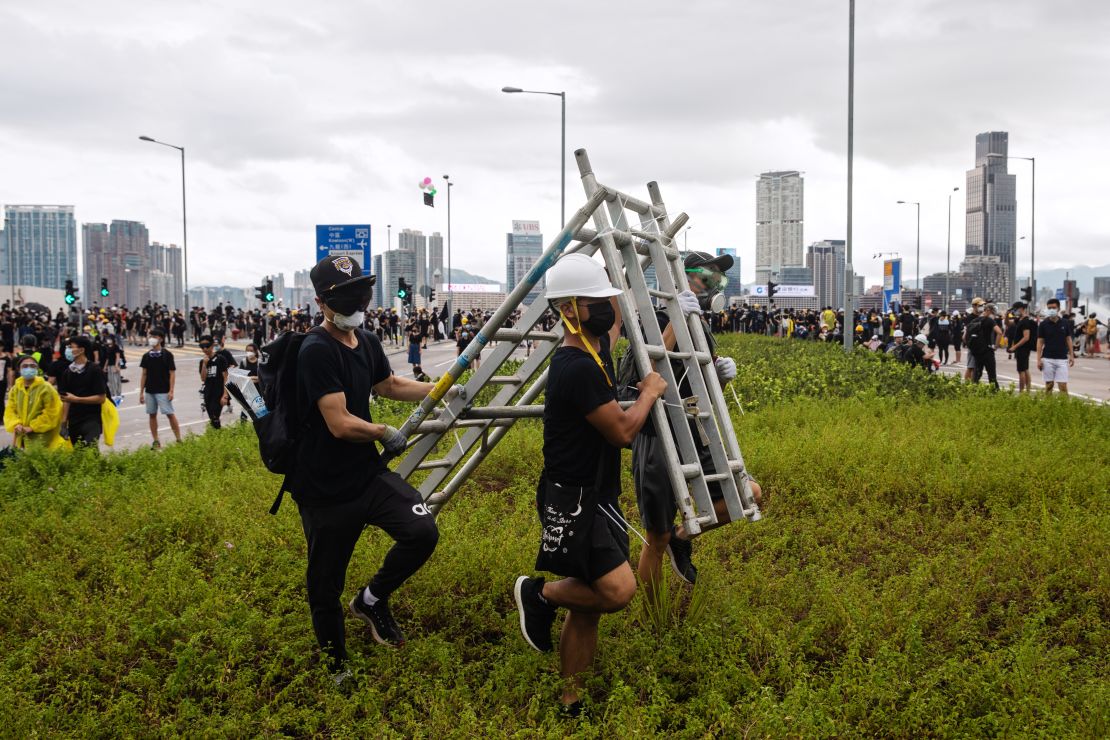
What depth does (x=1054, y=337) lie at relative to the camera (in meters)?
15.6

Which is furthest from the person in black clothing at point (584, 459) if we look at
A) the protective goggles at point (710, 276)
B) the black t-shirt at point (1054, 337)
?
the black t-shirt at point (1054, 337)

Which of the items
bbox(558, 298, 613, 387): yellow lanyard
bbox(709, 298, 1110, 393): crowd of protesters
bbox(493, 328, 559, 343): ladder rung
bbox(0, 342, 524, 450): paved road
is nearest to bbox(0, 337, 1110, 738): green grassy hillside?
bbox(558, 298, 613, 387): yellow lanyard

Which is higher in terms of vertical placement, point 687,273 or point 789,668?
point 687,273

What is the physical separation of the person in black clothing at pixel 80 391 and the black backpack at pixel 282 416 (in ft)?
23.3

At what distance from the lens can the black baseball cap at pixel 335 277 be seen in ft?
13.8

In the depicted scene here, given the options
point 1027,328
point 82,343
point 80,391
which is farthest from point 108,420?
point 1027,328

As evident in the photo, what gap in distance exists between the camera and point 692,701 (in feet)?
13.4

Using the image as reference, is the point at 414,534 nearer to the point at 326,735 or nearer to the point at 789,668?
the point at 326,735

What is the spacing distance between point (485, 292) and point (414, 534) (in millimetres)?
150456

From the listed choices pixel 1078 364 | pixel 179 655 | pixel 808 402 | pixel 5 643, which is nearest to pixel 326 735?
pixel 179 655

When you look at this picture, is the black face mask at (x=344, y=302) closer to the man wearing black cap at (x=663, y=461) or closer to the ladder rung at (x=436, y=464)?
the ladder rung at (x=436, y=464)

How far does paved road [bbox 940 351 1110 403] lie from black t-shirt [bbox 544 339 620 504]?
14.2m

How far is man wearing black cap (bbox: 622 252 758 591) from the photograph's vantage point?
485 centimetres

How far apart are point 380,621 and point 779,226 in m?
169
